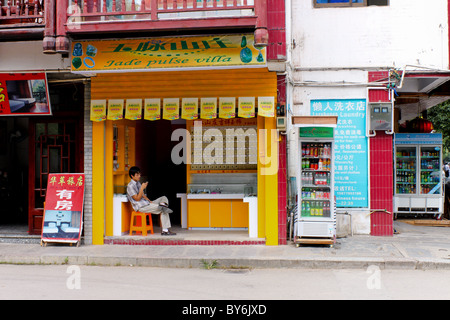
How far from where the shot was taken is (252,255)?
8938mm

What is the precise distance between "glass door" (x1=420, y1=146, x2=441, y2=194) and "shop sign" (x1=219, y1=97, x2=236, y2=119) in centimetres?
757

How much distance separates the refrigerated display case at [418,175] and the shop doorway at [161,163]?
6.60 meters

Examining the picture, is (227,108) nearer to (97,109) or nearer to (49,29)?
(97,109)

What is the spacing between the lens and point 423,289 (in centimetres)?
686

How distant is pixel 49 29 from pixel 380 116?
7321 millimetres

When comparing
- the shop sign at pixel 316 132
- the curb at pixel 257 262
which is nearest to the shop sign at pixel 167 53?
the shop sign at pixel 316 132

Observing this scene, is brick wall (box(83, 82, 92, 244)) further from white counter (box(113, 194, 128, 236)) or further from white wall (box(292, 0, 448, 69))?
white wall (box(292, 0, 448, 69))

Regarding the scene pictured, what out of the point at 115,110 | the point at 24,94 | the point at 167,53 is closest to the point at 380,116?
the point at 167,53

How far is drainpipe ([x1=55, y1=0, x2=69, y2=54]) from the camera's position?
9070mm

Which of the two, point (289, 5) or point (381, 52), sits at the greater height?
point (289, 5)

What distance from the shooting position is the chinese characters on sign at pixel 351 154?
11.0 m

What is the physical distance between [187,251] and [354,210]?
4.16 metres

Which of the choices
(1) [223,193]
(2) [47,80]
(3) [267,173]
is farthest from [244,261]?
(2) [47,80]

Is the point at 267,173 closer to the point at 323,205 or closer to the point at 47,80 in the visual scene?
the point at 323,205
